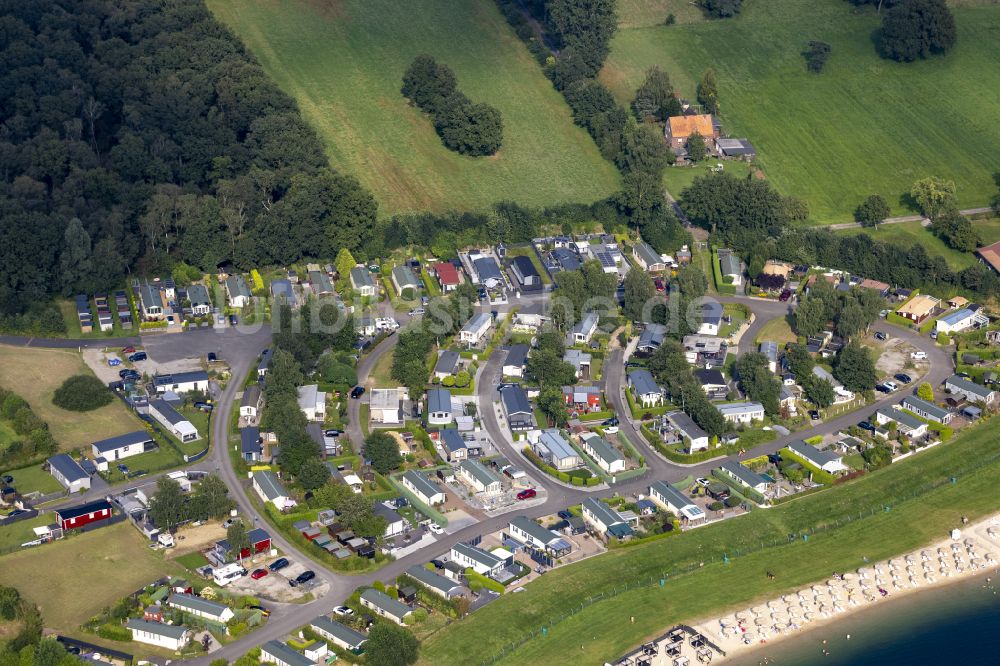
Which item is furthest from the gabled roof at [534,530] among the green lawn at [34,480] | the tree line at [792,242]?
the tree line at [792,242]

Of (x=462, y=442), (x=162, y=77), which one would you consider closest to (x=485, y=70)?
(x=162, y=77)

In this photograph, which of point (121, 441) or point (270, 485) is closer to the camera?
point (270, 485)

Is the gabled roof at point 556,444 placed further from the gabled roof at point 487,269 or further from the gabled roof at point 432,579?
the gabled roof at point 487,269

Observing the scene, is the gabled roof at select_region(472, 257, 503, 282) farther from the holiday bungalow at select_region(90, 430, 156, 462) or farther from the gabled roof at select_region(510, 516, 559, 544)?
the gabled roof at select_region(510, 516, 559, 544)

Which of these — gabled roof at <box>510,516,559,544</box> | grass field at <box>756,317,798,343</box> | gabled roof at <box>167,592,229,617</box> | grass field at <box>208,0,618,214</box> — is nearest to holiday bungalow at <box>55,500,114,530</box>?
gabled roof at <box>167,592,229,617</box>

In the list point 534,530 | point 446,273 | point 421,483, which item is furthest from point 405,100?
point 534,530

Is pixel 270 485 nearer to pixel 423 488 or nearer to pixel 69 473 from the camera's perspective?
pixel 423 488
